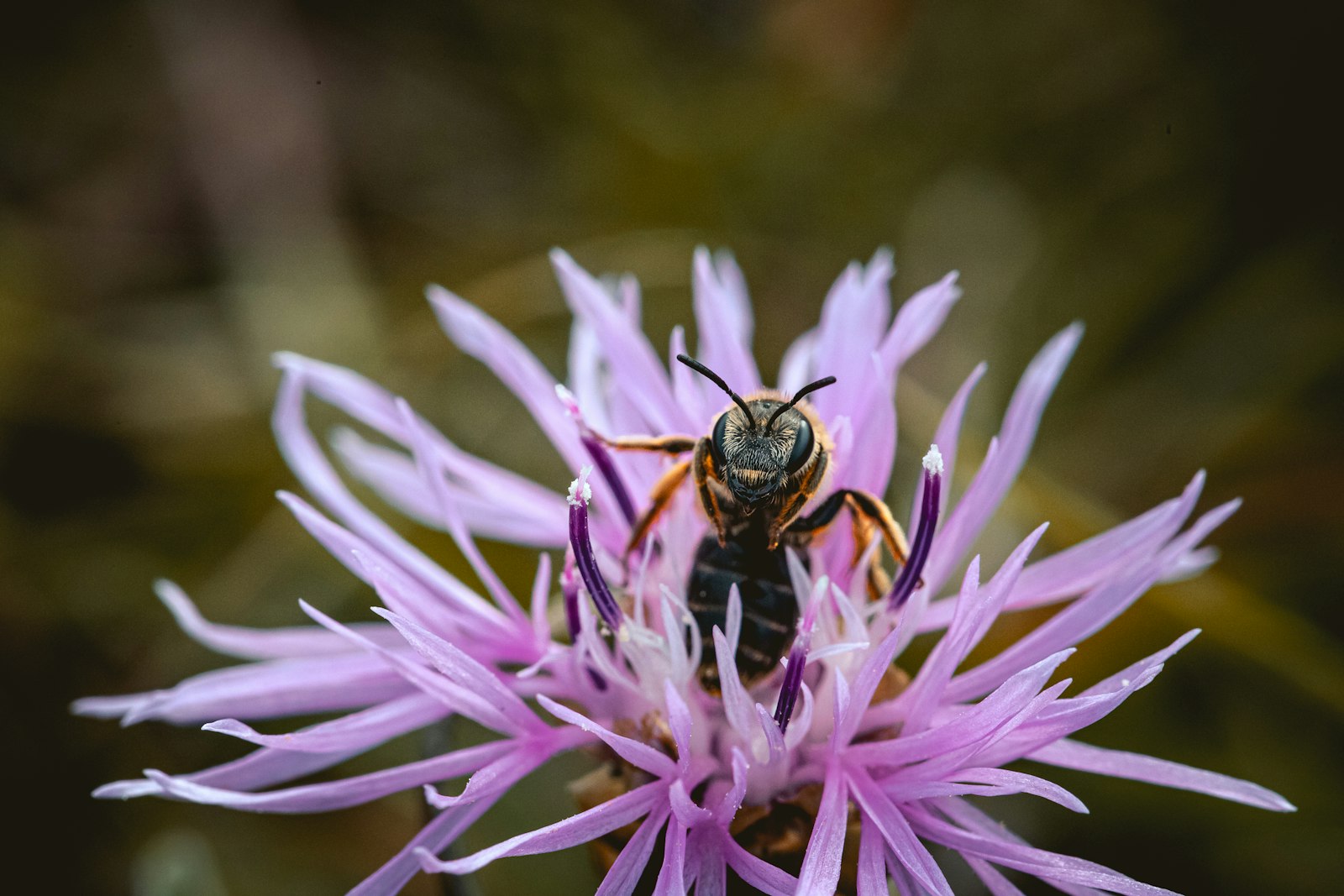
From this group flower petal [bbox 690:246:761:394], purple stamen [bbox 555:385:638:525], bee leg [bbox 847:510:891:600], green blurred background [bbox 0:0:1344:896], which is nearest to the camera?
bee leg [bbox 847:510:891:600]

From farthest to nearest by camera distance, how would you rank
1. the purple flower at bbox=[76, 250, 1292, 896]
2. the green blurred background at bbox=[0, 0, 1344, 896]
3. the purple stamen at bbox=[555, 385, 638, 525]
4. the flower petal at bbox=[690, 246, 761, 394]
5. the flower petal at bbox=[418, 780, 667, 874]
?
the green blurred background at bbox=[0, 0, 1344, 896]
the flower petal at bbox=[690, 246, 761, 394]
the purple stamen at bbox=[555, 385, 638, 525]
the purple flower at bbox=[76, 250, 1292, 896]
the flower petal at bbox=[418, 780, 667, 874]

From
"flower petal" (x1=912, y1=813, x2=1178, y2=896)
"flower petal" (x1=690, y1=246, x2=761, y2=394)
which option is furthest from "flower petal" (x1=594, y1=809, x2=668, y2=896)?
"flower petal" (x1=690, y1=246, x2=761, y2=394)

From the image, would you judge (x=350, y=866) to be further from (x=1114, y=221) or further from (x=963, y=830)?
(x=1114, y=221)

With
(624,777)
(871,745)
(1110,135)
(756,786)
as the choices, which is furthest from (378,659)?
(1110,135)

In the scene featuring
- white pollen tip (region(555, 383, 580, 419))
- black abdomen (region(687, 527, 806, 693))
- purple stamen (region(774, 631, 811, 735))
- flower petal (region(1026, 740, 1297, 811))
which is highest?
white pollen tip (region(555, 383, 580, 419))

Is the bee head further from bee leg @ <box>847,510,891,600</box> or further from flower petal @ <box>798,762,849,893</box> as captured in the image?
flower petal @ <box>798,762,849,893</box>

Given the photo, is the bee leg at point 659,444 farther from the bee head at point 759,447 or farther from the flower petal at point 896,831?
the flower petal at point 896,831

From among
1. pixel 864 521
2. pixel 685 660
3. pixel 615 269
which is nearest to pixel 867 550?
pixel 864 521

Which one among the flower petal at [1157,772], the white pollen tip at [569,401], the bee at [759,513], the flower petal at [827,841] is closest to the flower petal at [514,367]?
the white pollen tip at [569,401]
